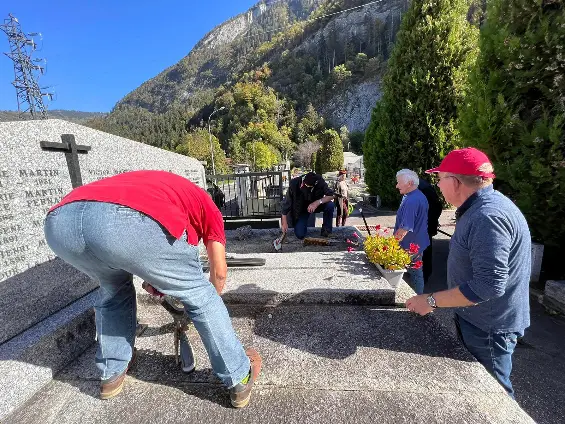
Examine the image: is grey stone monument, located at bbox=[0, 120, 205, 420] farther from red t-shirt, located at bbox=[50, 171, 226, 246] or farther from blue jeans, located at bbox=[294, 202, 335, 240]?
blue jeans, located at bbox=[294, 202, 335, 240]

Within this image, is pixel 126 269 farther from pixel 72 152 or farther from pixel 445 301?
pixel 72 152

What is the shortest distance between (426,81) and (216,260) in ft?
32.6

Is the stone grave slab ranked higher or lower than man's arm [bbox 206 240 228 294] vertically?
lower

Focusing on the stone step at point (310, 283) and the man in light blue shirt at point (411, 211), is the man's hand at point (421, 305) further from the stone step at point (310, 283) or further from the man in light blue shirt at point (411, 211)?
the man in light blue shirt at point (411, 211)

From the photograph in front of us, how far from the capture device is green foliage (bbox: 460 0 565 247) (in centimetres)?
391

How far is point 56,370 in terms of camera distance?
1942 millimetres

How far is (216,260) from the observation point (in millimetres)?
1709

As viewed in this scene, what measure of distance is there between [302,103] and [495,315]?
9544 cm

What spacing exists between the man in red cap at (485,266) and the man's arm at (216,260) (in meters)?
1.19

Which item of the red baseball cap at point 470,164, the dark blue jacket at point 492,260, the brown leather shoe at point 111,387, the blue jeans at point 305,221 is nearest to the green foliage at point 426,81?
the blue jeans at point 305,221

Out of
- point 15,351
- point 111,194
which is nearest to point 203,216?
point 111,194

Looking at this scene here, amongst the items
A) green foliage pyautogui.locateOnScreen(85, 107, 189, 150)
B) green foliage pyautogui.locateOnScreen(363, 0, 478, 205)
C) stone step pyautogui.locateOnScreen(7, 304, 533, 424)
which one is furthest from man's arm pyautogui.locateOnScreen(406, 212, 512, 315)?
green foliage pyautogui.locateOnScreen(85, 107, 189, 150)

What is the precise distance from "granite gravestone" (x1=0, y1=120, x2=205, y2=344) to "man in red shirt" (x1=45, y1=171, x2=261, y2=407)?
33.3 inches

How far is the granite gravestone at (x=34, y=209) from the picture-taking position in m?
2.04
